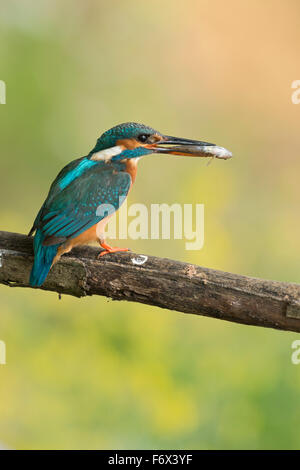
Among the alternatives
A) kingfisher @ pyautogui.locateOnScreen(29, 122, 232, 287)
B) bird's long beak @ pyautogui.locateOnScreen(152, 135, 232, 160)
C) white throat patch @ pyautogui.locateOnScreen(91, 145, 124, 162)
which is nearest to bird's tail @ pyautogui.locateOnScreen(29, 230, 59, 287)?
kingfisher @ pyautogui.locateOnScreen(29, 122, 232, 287)

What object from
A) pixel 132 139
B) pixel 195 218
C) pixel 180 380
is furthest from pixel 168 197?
pixel 132 139

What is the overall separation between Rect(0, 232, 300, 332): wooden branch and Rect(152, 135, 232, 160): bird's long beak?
36 centimetres

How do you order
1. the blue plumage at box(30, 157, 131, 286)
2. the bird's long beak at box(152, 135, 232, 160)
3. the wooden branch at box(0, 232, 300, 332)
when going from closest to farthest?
the wooden branch at box(0, 232, 300, 332) < the blue plumage at box(30, 157, 131, 286) < the bird's long beak at box(152, 135, 232, 160)

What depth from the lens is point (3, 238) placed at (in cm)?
170

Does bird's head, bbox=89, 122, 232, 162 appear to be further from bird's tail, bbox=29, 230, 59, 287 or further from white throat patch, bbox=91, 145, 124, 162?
bird's tail, bbox=29, 230, 59, 287

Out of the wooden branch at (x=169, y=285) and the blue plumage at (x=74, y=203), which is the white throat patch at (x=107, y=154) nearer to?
the blue plumage at (x=74, y=203)

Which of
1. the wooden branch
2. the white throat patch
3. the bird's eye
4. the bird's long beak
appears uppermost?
the bird's eye

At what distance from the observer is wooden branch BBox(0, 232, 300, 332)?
1.45 meters

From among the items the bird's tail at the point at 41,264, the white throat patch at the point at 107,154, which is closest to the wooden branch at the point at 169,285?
the bird's tail at the point at 41,264

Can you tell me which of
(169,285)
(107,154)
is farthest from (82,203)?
(169,285)

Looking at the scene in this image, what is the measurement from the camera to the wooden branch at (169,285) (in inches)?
57.2

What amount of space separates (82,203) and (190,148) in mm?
363

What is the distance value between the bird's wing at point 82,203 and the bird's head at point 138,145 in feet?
0.17

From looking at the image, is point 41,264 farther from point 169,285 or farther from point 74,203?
point 169,285
